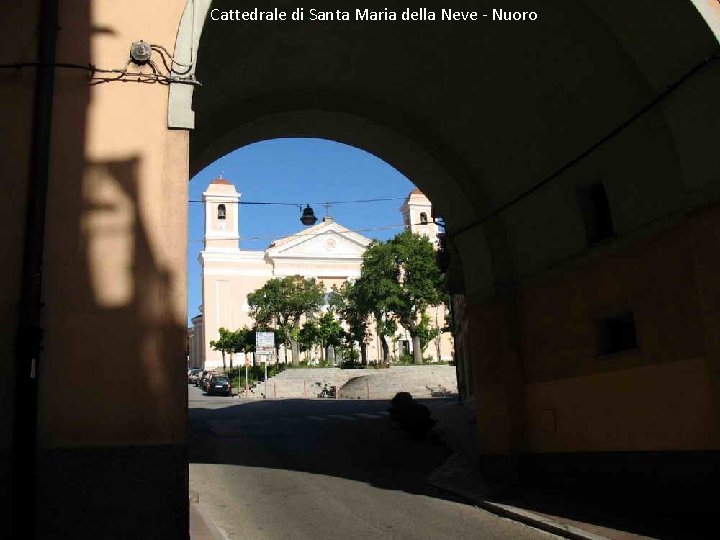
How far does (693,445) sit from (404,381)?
1441 inches

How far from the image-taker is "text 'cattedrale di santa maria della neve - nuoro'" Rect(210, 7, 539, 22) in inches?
340

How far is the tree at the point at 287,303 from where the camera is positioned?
5712cm

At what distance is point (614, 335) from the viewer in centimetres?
952

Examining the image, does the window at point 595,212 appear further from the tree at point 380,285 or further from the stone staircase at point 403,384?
the tree at point 380,285

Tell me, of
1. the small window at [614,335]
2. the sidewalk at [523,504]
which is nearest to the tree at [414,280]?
the sidewalk at [523,504]

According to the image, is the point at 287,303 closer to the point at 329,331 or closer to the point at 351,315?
the point at 329,331

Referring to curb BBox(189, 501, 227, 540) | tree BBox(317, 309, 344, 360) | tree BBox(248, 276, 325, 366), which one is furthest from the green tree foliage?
curb BBox(189, 501, 227, 540)

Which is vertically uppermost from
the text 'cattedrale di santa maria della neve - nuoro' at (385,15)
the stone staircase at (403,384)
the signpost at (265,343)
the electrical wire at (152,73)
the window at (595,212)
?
the text 'cattedrale di santa maria della neve - nuoro' at (385,15)

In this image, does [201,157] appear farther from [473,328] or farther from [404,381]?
[404,381]

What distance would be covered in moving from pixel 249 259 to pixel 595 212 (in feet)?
223

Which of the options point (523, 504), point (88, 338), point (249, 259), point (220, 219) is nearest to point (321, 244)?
point (249, 259)

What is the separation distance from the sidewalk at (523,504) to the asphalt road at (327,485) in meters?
0.18

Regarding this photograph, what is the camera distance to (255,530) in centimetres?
816

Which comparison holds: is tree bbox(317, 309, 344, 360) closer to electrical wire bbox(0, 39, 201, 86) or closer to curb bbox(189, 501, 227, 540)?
curb bbox(189, 501, 227, 540)
